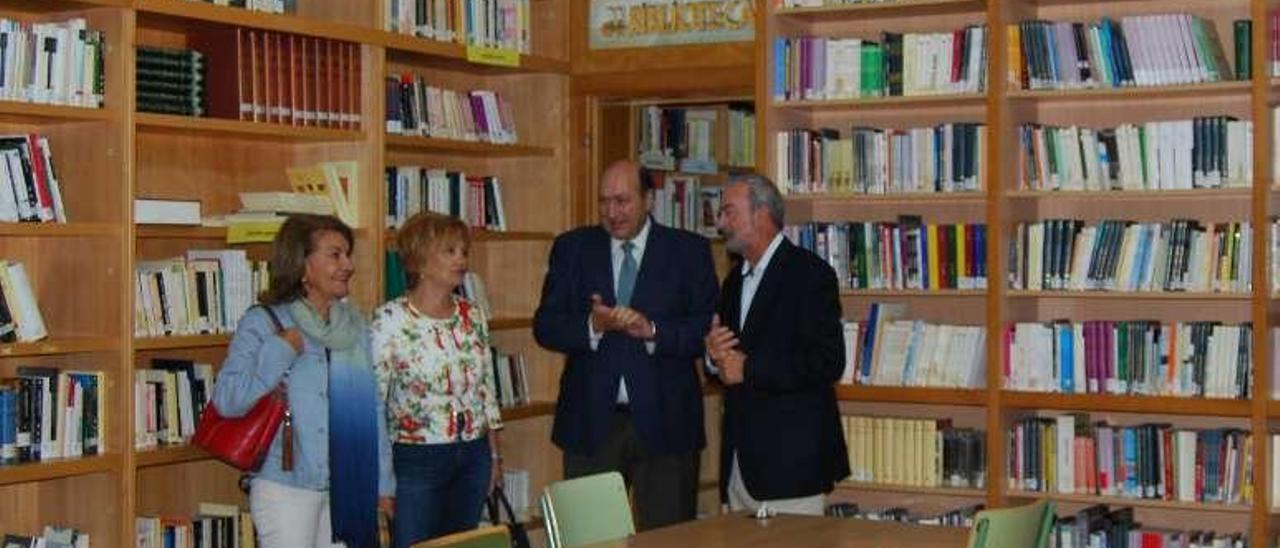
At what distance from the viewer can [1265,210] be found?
673 centimetres

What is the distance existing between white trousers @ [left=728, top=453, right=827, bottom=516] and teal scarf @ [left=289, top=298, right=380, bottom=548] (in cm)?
116

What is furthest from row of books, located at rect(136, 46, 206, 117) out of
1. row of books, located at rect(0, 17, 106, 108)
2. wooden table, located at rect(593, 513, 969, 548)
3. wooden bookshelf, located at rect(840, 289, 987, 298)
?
wooden bookshelf, located at rect(840, 289, 987, 298)

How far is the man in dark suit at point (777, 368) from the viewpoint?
6141 millimetres

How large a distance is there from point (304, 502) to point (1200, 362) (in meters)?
3.17

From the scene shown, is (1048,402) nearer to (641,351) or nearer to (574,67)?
(641,351)

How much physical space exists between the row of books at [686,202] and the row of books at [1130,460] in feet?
7.87

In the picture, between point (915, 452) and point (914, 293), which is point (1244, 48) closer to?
point (914, 293)

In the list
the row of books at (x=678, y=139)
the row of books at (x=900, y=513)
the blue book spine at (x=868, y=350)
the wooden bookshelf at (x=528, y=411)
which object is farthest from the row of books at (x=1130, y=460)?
the row of books at (x=678, y=139)

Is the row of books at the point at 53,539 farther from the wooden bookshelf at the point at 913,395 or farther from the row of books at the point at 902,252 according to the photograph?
the row of books at the point at 902,252

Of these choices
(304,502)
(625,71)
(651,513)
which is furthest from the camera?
(625,71)

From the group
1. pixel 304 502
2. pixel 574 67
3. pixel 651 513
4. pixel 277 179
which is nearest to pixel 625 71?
pixel 574 67

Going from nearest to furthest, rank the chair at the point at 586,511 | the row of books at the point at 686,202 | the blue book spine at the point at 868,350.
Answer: the chair at the point at 586,511 → the blue book spine at the point at 868,350 → the row of books at the point at 686,202

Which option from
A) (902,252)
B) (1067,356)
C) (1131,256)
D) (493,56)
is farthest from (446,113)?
(1131,256)

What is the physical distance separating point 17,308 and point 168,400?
2.09 ft
